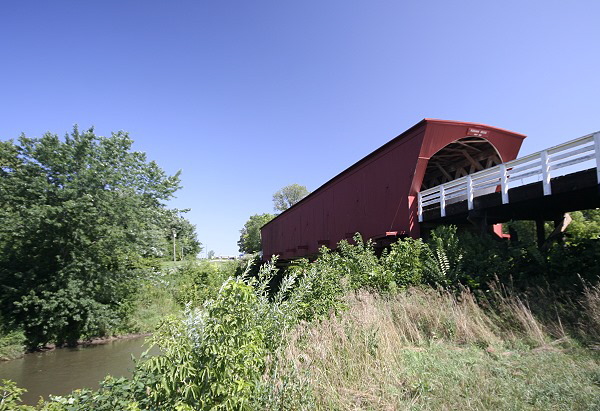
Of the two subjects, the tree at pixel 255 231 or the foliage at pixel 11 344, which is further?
the tree at pixel 255 231

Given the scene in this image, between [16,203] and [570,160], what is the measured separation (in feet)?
61.5

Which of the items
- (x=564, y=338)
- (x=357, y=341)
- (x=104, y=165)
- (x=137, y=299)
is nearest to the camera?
(x=357, y=341)

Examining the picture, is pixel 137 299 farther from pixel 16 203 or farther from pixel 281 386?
pixel 281 386

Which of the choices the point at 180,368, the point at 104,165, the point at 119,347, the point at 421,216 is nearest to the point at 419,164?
the point at 421,216

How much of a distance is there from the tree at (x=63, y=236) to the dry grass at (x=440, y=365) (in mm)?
13391

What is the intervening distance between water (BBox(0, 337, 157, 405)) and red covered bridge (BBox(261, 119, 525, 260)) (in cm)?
Answer: 877

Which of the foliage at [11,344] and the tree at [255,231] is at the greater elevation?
the tree at [255,231]

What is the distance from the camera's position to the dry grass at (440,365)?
11.2ft

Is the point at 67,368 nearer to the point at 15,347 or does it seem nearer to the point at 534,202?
the point at 15,347

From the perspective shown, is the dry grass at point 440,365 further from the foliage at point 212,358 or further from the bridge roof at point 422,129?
the bridge roof at point 422,129

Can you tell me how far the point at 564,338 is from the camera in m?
4.96

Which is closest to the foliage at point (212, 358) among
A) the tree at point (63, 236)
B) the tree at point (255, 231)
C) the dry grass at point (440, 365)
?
the dry grass at point (440, 365)

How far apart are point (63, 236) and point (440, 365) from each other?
15.9 m

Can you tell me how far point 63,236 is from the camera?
1507 centimetres
